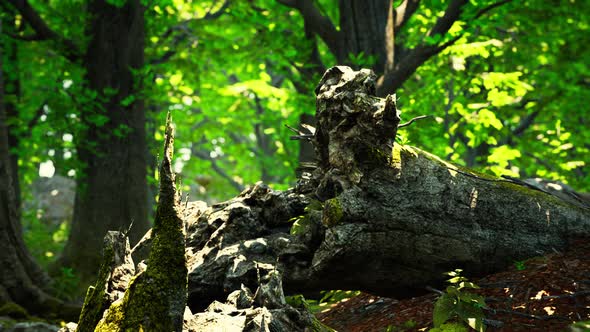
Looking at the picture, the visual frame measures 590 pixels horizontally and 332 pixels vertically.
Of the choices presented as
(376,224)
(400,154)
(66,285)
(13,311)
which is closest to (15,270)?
(13,311)

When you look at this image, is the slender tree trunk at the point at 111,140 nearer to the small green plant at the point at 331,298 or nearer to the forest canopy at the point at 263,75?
the forest canopy at the point at 263,75

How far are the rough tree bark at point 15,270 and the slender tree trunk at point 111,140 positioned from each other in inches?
90.8

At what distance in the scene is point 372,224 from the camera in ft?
17.5

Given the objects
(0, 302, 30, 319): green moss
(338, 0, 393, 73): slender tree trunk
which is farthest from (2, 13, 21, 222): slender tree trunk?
(338, 0, 393, 73): slender tree trunk

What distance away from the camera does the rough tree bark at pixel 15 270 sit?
9133 mm

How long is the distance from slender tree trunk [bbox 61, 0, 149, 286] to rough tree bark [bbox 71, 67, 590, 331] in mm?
6671

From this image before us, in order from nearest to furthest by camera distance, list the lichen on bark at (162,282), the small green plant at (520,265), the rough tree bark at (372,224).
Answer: the lichen on bark at (162,282), the rough tree bark at (372,224), the small green plant at (520,265)

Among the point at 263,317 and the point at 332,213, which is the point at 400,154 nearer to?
the point at 332,213

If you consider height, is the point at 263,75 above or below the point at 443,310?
above

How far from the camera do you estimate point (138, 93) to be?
503 inches

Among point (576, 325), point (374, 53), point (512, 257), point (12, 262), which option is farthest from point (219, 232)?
point (374, 53)

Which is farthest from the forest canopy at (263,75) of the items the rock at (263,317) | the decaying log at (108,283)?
the rock at (263,317)

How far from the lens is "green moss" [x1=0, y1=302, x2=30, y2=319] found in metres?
8.66

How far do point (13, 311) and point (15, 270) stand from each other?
0.78 metres
